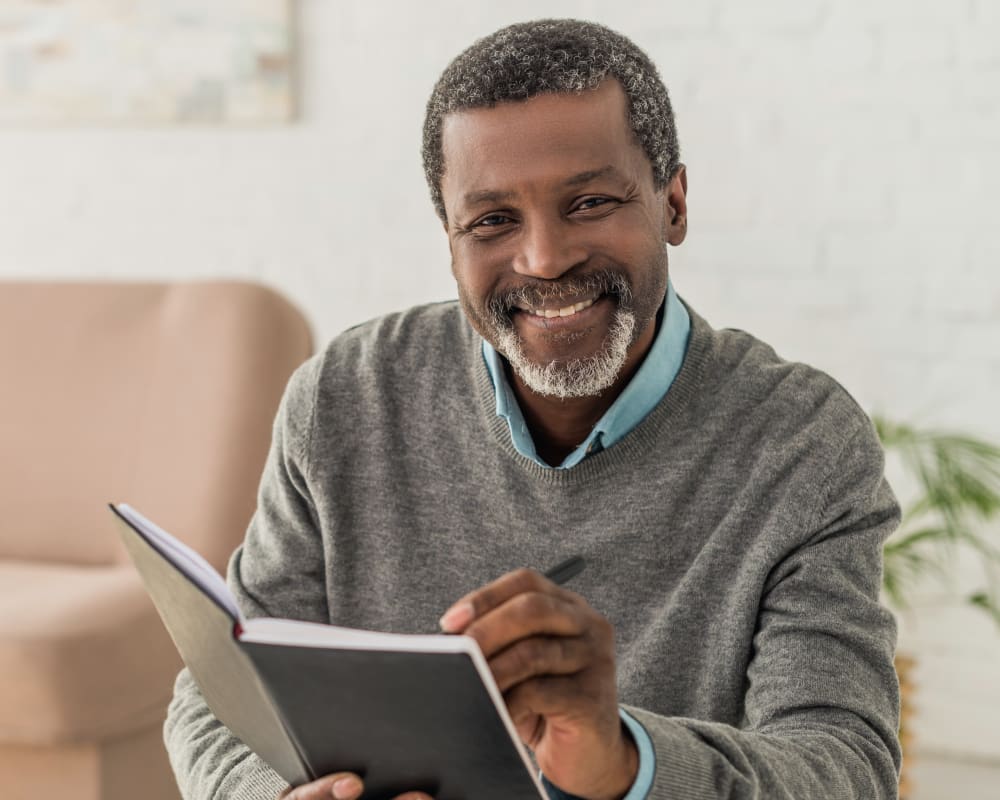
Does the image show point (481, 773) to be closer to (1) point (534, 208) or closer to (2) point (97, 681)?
(1) point (534, 208)

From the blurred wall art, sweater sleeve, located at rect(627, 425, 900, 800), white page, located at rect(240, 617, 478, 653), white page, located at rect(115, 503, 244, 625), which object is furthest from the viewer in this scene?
the blurred wall art

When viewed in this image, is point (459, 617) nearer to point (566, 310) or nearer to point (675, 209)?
point (566, 310)

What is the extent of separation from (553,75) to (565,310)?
21 centimetres

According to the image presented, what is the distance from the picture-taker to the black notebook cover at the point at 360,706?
2.32 ft

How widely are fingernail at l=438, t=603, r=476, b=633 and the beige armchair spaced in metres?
1.15

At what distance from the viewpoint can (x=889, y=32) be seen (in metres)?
2.21

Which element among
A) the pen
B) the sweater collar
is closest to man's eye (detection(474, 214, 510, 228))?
the sweater collar

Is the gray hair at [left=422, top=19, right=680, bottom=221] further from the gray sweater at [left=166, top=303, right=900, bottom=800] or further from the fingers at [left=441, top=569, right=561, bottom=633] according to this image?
the fingers at [left=441, top=569, right=561, bottom=633]

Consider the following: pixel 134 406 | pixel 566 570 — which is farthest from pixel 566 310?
pixel 134 406

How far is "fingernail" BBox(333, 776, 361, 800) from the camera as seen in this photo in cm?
82

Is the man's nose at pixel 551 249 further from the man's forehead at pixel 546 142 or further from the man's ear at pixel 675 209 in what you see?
the man's ear at pixel 675 209

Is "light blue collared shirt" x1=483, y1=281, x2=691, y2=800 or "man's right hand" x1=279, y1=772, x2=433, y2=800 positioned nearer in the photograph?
"man's right hand" x1=279, y1=772, x2=433, y2=800

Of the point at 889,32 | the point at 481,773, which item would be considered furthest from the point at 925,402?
the point at 481,773

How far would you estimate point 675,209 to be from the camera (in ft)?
4.14
